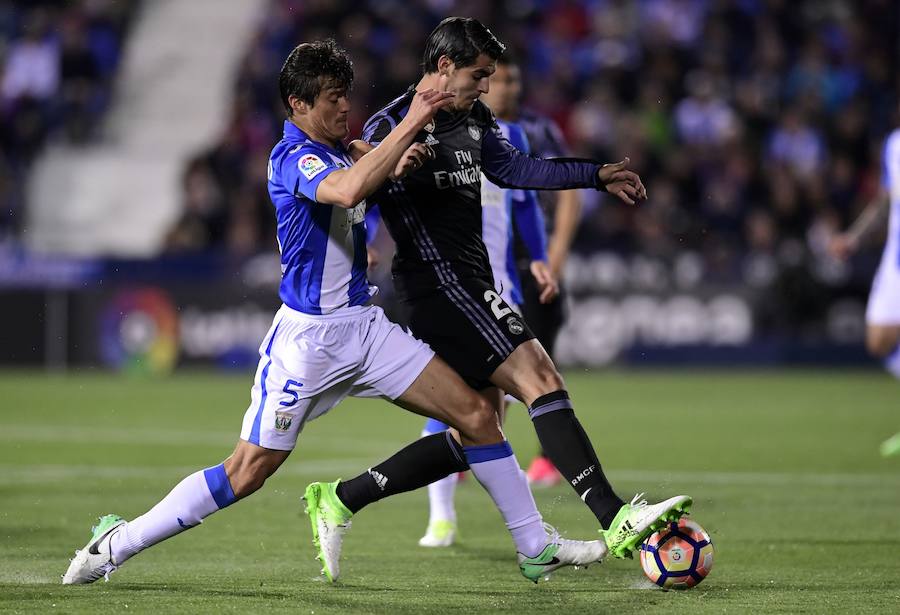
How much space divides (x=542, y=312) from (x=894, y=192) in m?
2.24

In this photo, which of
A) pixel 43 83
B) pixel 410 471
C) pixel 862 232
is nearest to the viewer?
pixel 410 471

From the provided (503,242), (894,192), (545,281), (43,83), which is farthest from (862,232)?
(43,83)

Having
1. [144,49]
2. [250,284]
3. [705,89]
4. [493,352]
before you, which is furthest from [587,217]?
[493,352]

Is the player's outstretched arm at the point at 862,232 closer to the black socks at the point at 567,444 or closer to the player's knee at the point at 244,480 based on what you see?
the black socks at the point at 567,444

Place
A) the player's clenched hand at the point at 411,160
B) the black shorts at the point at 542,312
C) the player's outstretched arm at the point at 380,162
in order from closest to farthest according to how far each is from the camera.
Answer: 1. the player's outstretched arm at the point at 380,162
2. the player's clenched hand at the point at 411,160
3. the black shorts at the point at 542,312

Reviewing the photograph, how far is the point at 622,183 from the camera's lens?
19.4 ft

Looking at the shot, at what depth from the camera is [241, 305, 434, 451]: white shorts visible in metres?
5.74

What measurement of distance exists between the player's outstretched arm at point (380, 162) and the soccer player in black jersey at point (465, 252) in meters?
0.43

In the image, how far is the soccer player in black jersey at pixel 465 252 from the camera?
5.83 metres

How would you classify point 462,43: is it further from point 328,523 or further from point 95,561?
point 95,561

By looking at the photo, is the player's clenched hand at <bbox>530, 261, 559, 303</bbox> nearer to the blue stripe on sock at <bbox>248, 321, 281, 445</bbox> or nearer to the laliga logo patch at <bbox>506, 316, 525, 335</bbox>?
the laliga logo patch at <bbox>506, 316, 525, 335</bbox>

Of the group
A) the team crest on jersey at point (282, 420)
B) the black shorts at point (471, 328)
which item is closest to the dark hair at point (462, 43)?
the black shorts at point (471, 328)

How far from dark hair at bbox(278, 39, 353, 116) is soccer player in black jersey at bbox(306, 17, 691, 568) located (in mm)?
294

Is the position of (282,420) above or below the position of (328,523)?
above
